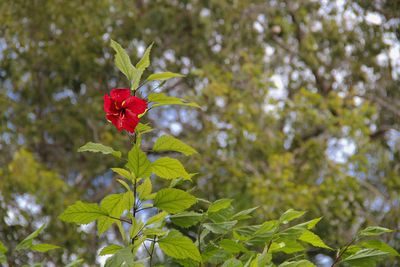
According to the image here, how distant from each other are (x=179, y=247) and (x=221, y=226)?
0.11 m

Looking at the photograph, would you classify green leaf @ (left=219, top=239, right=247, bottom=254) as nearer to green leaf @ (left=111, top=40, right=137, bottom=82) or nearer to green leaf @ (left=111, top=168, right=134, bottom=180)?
green leaf @ (left=111, top=168, right=134, bottom=180)

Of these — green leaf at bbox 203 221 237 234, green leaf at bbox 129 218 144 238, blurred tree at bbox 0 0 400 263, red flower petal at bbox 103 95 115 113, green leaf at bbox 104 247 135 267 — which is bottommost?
blurred tree at bbox 0 0 400 263

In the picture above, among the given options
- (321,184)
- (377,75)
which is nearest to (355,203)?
(321,184)

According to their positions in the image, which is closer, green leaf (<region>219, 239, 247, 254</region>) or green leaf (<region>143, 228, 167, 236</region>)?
green leaf (<region>143, 228, 167, 236</region>)

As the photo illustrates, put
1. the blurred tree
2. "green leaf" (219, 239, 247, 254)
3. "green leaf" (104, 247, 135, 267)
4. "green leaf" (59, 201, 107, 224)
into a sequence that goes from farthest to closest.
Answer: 1. the blurred tree
2. "green leaf" (219, 239, 247, 254)
3. "green leaf" (59, 201, 107, 224)
4. "green leaf" (104, 247, 135, 267)

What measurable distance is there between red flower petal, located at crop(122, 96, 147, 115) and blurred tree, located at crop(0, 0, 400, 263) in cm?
594

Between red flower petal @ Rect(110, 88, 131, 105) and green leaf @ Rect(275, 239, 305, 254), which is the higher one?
red flower petal @ Rect(110, 88, 131, 105)

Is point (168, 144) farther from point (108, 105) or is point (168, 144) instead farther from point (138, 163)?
point (108, 105)

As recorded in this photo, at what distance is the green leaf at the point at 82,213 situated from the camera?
4.77 feet

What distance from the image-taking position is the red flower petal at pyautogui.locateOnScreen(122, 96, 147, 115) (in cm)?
152

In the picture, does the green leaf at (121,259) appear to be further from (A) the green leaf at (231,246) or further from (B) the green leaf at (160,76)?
(B) the green leaf at (160,76)

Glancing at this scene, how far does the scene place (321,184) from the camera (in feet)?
27.4

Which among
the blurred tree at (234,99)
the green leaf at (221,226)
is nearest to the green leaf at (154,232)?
the green leaf at (221,226)

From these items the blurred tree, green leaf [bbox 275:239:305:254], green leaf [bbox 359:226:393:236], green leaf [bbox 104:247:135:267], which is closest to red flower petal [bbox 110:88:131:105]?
green leaf [bbox 104:247:135:267]
